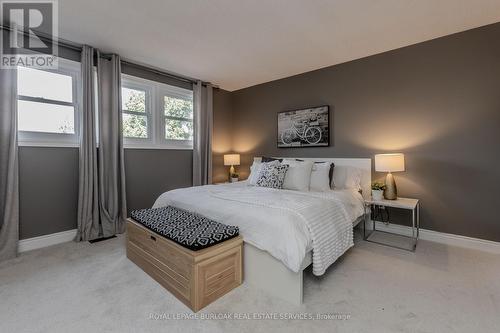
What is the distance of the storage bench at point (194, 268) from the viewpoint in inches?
63.3

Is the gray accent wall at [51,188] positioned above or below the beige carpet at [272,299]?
above

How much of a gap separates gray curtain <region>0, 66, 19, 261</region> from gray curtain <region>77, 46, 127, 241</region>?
57cm

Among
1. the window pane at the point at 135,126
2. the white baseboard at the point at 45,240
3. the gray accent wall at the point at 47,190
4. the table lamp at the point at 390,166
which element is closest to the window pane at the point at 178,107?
the window pane at the point at 135,126

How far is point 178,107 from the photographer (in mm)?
4066

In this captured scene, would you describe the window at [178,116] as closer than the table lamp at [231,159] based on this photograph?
Yes

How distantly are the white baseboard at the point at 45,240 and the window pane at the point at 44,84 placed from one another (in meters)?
1.65

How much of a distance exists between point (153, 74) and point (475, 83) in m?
4.20

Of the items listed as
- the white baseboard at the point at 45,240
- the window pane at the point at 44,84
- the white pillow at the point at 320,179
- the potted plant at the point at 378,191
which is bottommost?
the white baseboard at the point at 45,240

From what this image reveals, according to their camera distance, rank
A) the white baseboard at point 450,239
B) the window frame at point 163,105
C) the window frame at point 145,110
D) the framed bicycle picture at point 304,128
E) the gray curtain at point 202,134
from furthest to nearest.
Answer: the gray curtain at point 202,134, the window frame at point 163,105, the framed bicycle picture at point 304,128, the window frame at point 145,110, the white baseboard at point 450,239

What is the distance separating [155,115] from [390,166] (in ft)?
11.3

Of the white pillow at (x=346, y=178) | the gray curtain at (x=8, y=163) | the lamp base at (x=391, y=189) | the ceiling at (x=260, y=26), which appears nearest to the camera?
the ceiling at (x=260, y=26)

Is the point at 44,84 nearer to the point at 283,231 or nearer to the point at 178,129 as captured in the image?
the point at 178,129

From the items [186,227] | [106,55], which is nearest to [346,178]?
[186,227]

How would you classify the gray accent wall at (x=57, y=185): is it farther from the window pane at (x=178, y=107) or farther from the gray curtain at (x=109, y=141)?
the window pane at (x=178, y=107)
